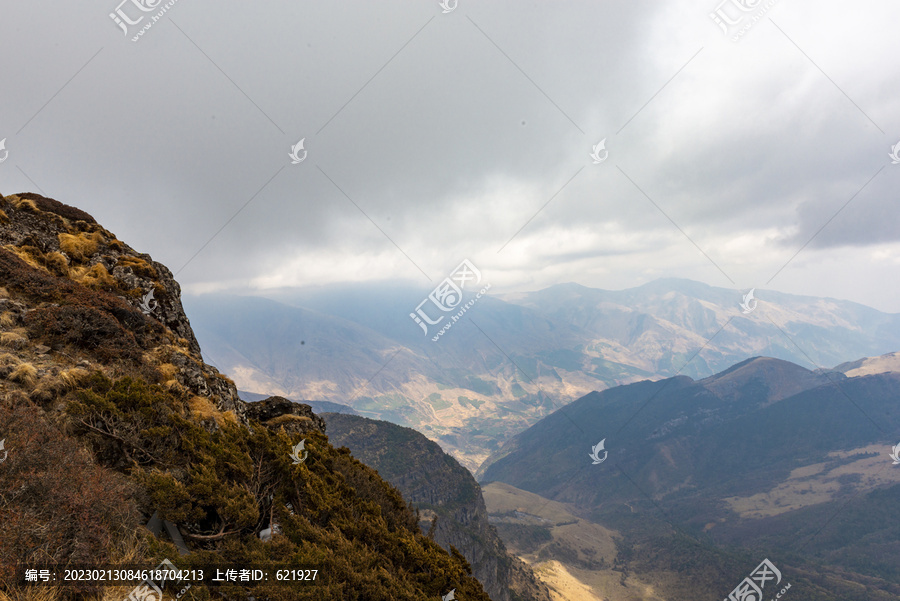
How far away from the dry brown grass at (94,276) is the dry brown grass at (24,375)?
11242 millimetres

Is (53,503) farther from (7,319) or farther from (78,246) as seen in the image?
(78,246)

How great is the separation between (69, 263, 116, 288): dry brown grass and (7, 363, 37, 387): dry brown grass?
11.2 meters

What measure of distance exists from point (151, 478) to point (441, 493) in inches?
4791

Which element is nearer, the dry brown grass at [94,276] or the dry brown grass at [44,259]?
the dry brown grass at [44,259]

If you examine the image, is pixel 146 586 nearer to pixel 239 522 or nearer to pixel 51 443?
pixel 239 522

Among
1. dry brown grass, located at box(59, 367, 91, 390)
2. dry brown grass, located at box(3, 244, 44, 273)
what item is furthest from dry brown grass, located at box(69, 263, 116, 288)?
dry brown grass, located at box(59, 367, 91, 390)

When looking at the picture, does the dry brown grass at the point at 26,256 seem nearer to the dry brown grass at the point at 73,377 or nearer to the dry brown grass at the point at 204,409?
the dry brown grass at the point at 73,377

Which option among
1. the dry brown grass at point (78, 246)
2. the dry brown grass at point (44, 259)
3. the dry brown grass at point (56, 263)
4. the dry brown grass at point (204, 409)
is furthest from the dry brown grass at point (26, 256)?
the dry brown grass at point (204, 409)

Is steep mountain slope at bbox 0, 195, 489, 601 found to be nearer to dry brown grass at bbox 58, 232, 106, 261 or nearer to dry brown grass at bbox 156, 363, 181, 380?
dry brown grass at bbox 156, 363, 181, 380

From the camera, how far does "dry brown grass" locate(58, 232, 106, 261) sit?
2192 centimetres

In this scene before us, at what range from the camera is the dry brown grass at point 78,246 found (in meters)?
21.9

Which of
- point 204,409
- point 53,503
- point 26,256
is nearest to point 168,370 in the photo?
point 204,409

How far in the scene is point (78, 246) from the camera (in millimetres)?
22125

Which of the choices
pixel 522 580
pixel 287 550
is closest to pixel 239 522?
pixel 287 550
